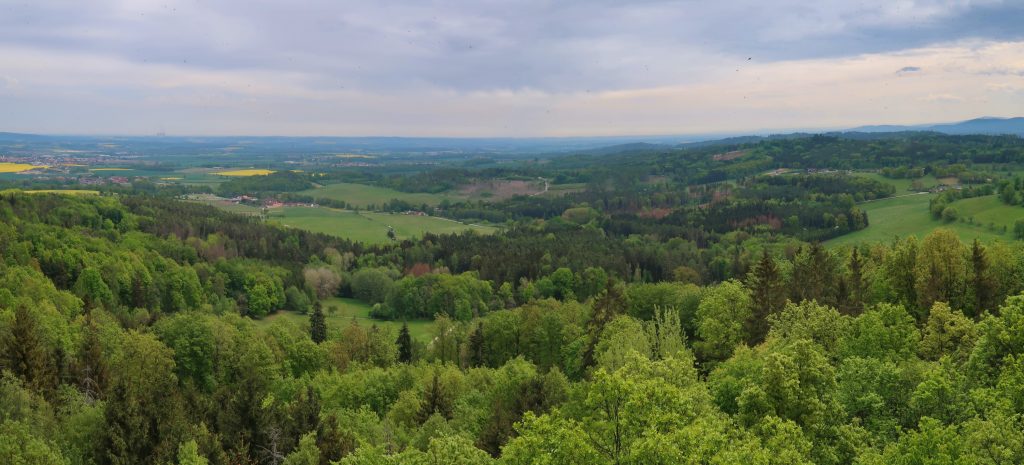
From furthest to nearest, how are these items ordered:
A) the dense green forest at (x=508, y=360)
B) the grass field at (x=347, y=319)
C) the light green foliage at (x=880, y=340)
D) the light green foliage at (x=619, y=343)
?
the grass field at (x=347, y=319)
the light green foliage at (x=619, y=343)
the light green foliage at (x=880, y=340)
the dense green forest at (x=508, y=360)

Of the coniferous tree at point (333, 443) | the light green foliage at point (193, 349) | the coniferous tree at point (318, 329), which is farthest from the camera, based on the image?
the coniferous tree at point (318, 329)

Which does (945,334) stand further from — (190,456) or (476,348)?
(476,348)

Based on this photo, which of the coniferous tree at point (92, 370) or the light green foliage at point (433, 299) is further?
the light green foliage at point (433, 299)

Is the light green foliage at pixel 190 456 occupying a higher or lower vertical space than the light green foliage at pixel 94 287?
higher

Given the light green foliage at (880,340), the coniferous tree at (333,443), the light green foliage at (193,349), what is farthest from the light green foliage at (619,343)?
the light green foliage at (193,349)

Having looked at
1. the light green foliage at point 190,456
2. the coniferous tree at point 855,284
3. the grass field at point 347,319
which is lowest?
the grass field at point 347,319

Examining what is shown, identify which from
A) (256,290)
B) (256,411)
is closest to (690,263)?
(256,290)

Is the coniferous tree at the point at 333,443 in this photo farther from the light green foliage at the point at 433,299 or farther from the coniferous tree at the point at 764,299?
the light green foliage at the point at 433,299

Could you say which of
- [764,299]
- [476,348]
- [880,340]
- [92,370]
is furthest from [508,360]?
[92,370]
